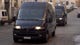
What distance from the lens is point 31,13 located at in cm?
1892

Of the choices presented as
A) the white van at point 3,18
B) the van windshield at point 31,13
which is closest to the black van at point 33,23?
the van windshield at point 31,13

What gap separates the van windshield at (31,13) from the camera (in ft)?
61.6

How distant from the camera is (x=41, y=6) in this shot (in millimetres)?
19406

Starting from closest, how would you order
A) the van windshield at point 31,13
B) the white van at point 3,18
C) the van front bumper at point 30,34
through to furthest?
1. the van front bumper at point 30,34
2. the van windshield at point 31,13
3. the white van at point 3,18

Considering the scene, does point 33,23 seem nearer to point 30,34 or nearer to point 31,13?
point 30,34

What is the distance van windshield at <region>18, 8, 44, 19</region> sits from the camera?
61.6 feet

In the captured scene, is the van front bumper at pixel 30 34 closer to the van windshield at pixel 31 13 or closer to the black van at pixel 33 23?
the black van at pixel 33 23

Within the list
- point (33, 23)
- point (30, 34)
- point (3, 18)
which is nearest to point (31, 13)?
point (33, 23)

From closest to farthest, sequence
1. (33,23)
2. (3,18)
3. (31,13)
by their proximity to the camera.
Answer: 1. (33,23)
2. (31,13)
3. (3,18)

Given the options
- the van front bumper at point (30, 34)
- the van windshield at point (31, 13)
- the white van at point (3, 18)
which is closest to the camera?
the van front bumper at point (30, 34)

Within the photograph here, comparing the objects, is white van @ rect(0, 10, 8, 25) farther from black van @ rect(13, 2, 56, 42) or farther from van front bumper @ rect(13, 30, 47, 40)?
van front bumper @ rect(13, 30, 47, 40)

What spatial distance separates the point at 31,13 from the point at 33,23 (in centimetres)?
106

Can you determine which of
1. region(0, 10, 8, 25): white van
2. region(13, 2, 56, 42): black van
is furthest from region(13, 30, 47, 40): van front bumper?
region(0, 10, 8, 25): white van

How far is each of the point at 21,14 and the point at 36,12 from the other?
819 mm
